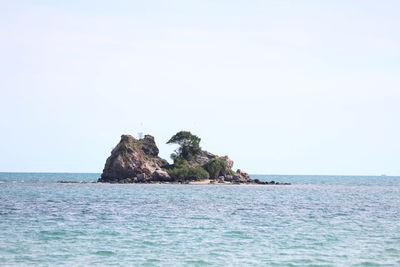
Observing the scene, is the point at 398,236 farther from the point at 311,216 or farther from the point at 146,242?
the point at 146,242

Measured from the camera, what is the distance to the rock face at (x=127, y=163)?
129125 mm

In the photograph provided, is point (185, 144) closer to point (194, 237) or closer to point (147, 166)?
point (147, 166)

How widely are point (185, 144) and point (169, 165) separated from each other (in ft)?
34.0

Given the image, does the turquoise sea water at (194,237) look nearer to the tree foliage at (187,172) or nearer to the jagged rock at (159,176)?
the jagged rock at (159,176)

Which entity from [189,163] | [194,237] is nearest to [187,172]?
[189,163]

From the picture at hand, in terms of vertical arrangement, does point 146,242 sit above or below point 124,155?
below

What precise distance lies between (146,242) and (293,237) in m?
10.4

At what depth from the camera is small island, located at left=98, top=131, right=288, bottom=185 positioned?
129875 mm

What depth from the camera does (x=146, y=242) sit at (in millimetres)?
32656

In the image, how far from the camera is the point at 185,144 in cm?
15025

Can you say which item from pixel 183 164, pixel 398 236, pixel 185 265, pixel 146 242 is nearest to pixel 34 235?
pixel 146 242

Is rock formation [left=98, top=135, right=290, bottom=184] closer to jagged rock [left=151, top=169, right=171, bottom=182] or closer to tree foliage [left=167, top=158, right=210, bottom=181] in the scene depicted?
jagged rock [left=151, top=169, right=171, bottom=182]

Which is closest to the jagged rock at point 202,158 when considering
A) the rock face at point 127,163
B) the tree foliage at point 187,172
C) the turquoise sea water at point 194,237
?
the tree foliage at point 187,172

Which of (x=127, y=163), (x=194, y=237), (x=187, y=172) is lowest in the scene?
(x=194, y=237)
